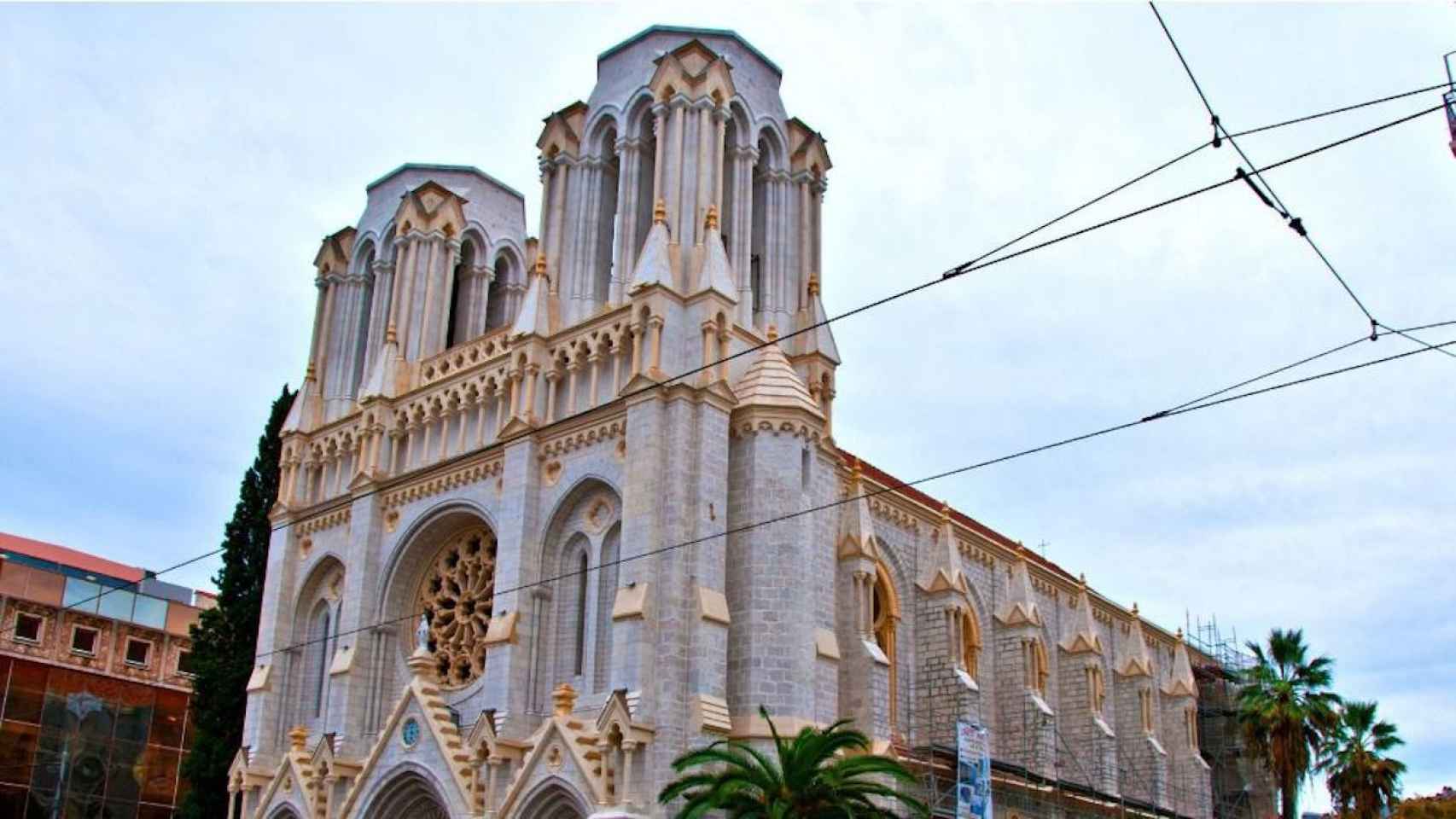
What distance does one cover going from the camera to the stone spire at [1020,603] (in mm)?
38031

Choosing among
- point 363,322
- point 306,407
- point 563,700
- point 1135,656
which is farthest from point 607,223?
point 1135,656

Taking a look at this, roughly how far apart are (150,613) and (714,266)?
97.2ft

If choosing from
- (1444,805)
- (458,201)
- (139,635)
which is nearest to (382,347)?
(458,201)

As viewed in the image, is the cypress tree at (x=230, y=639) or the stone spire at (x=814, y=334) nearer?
the stone spire at (x=814, y=334)

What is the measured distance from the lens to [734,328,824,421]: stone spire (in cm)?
2927

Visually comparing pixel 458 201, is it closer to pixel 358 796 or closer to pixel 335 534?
pixel 335 534

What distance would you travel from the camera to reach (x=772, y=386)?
2959cm

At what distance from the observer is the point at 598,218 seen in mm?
34031

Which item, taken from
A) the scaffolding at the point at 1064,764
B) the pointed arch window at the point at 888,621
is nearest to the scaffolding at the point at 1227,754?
the scaffolding at the point at 1064,764

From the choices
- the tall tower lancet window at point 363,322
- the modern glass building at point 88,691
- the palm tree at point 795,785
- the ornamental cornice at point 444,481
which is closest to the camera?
the palm tree at point 795,785

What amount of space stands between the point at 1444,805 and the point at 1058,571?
12472mm

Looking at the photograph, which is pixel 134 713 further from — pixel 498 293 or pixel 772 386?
pixel 772 386

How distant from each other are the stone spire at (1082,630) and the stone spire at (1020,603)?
101 inches

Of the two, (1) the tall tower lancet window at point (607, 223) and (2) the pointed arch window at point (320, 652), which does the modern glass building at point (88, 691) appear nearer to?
(2) the pointed arch window at point (320, 652)
